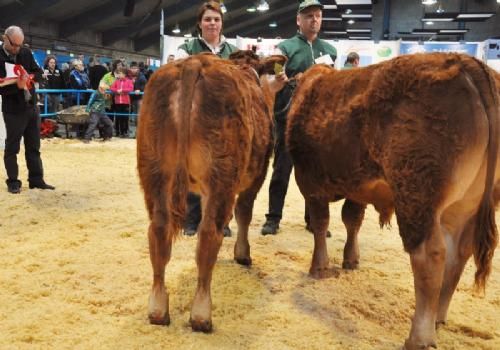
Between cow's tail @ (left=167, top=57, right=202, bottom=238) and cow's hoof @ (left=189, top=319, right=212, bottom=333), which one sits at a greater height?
cow's tail @ (left=167, top=57, right=202, bottom=238)

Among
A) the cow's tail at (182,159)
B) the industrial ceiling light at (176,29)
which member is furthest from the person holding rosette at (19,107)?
the industrial ceiling light at (176,29)

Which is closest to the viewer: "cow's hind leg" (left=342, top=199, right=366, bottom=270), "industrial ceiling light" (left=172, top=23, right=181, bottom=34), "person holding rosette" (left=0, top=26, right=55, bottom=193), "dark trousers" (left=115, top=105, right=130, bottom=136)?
"cow's hind leg" (left=342, top=199, right=366, bottom=270)

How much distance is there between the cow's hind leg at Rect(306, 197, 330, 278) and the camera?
391 centimetres

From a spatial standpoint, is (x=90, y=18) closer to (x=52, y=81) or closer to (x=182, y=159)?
(x=52, y=81)

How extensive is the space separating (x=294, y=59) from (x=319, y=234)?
1.90 meters

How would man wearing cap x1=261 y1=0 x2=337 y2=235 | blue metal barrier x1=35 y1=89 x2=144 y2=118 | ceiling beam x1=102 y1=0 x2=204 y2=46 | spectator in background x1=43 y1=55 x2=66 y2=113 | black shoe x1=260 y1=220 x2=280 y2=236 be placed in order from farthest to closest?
ceiling beam x1=102 y1=0 x2=204 y2=46, spectator in background x1=43 y1=55 x2=66 y2=113, blue metal barrier x1=35 y1=89 x2=144 y2=118, black shoe x1=260 y1=220 x2=280 y2=236, man wearing cap x1=261 y1=0 x2=337 y2=235

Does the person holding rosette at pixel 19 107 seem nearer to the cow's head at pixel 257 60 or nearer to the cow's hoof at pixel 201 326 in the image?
the cow's head at pixel 257 60

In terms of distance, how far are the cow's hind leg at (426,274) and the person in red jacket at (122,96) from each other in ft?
37.6

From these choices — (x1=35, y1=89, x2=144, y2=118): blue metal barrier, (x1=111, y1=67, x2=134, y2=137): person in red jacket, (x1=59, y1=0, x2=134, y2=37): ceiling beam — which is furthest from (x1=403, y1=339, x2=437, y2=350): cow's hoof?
(x1=59, y1=0, x2=134, y2=37): ceiling beam

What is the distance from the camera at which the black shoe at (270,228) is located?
521cm

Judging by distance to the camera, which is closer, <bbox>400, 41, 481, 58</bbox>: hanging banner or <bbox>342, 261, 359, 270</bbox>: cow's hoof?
<bbox>342, 261, 359, 270</bbox>: cow's hoof

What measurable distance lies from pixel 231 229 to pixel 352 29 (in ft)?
100

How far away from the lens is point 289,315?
10.7 ft

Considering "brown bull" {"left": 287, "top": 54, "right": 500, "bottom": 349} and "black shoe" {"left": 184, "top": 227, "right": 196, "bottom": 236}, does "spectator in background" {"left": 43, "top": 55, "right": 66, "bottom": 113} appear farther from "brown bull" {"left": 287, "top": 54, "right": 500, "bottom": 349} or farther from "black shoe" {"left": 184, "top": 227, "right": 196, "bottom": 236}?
"brown bull" {"left": 287, "top": 54, "right": 500, "bottom": 349}
